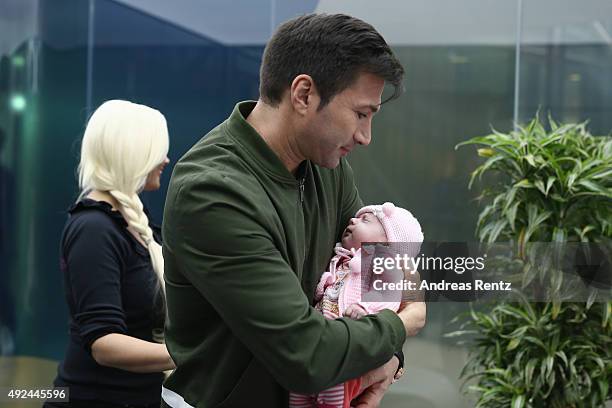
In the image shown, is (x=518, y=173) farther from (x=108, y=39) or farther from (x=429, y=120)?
(x=108, y=39)

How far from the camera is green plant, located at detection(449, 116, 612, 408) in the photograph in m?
3.44

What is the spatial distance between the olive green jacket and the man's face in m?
0.08

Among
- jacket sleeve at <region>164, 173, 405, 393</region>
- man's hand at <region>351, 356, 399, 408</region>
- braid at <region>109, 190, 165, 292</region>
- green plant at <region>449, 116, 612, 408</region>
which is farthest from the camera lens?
green plant at <region>449, 116, 612, 408</region>

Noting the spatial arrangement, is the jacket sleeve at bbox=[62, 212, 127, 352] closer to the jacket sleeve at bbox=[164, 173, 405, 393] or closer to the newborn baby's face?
the newborn baby's face

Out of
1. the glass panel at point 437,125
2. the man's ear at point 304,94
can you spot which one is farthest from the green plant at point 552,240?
the man's ear at point 304,94

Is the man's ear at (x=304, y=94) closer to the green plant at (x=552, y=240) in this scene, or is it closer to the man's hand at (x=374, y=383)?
the man's hand at (x=374, y=383)

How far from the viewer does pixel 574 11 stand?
4.39 metres

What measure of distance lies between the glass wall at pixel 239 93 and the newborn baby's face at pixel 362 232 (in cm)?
281

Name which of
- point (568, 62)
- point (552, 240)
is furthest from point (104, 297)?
point (568, 62)

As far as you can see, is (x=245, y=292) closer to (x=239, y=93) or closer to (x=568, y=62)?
(x=239, y=93)

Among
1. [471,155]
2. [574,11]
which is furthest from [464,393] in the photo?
[574,11]

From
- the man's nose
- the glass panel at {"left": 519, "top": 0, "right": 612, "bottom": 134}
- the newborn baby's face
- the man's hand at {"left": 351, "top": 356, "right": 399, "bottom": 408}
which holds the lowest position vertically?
the man's hand at {"left": 351, "top": 356, "right": 399, "bottom": 408}

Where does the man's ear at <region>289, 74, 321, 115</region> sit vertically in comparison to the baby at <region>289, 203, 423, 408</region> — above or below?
above

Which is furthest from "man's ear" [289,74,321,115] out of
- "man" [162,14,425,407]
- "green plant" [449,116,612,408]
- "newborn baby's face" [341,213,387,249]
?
"green plant" [449,116,612,408]
